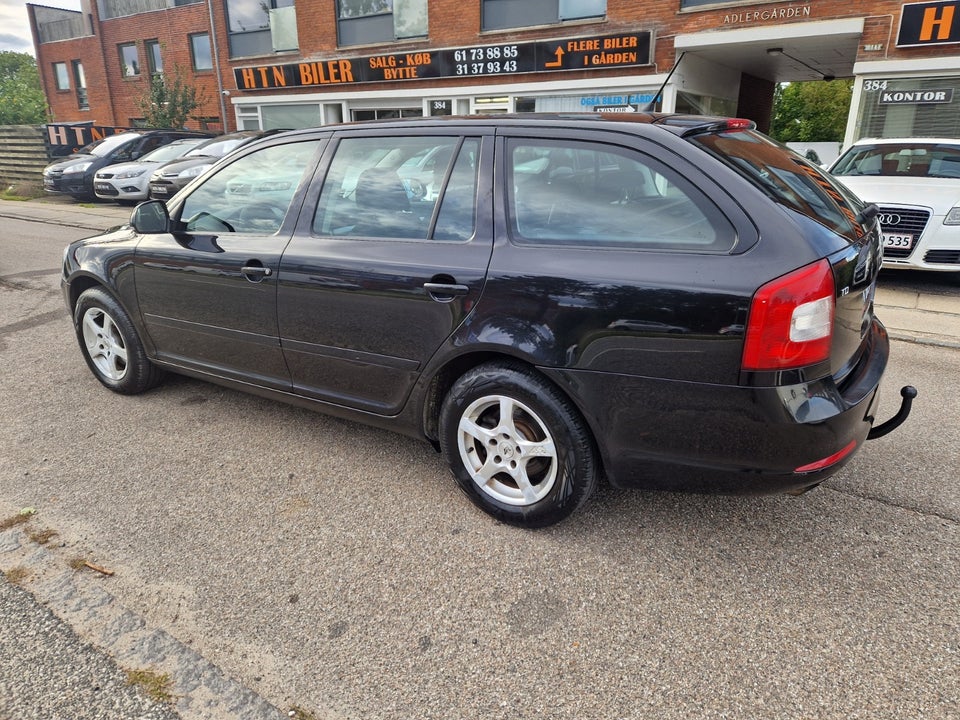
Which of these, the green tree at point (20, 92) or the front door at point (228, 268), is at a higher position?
the green tree at point (20, 92)

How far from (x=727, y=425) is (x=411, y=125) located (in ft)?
6.42

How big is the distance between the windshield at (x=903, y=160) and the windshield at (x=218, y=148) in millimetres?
11338

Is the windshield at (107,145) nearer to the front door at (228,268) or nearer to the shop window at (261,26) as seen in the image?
the shop window at (261,26)

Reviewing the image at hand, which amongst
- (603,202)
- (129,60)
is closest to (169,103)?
(129,60)

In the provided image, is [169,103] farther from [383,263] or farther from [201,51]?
[383,263]

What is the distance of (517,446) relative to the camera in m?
2.86

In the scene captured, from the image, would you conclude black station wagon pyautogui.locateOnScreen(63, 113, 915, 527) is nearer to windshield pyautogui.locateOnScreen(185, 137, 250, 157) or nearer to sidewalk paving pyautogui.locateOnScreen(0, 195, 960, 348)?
sidewalk paving pyautogui.locateOnScreen(0, 195, 960, 348)

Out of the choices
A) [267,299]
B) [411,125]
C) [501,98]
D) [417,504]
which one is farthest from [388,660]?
[501,98]

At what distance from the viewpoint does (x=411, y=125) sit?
3.24 metres

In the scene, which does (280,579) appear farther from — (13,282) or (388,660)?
(13,282)

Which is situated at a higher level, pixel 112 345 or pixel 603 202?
pixel 603 202

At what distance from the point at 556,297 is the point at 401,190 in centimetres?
102

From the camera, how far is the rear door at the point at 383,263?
2.92 m

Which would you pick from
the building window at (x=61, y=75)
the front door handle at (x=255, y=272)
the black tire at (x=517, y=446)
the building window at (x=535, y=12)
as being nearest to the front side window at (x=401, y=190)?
the front door handle at (x=255, y=272)
